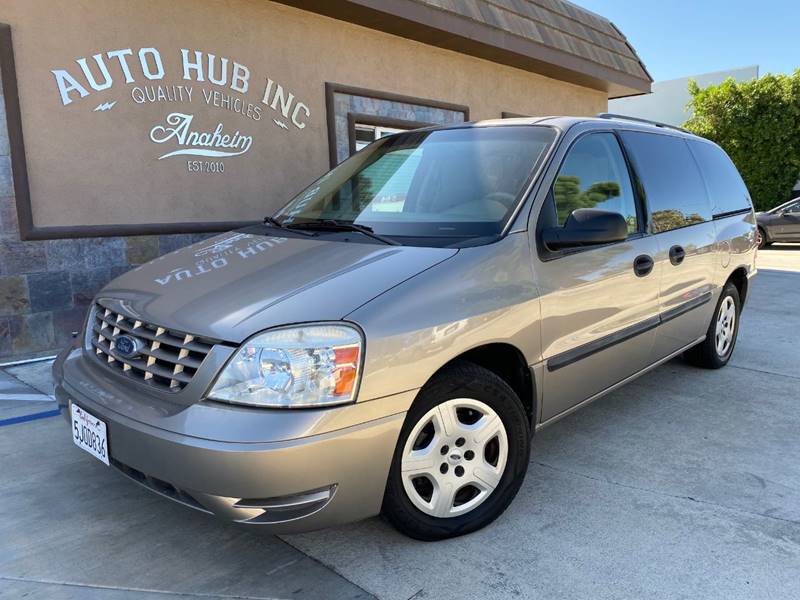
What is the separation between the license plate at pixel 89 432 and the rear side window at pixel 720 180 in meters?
4.18

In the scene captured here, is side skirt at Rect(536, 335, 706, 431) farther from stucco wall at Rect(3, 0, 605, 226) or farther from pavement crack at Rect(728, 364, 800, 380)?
stucco wall at Rect(3, 0, 605, 226)

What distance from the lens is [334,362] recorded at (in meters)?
2.12

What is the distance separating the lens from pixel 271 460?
200 centimetres

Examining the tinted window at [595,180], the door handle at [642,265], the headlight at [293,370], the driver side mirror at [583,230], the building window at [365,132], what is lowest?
the headlight at [293,370]

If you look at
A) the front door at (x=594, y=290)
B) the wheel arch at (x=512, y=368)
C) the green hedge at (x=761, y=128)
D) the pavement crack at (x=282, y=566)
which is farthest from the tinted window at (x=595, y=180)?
the green hedge at (x=761, y=128)

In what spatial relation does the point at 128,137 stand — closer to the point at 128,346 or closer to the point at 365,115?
the point at 365,115

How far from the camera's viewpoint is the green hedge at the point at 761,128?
19.0 m

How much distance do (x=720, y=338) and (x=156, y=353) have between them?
425 centimetres

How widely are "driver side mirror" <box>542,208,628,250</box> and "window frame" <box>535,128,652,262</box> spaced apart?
1.4 inches

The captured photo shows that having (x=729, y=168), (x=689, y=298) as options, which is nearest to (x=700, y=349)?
(x=689, y=298)

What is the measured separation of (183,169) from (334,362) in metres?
4.87

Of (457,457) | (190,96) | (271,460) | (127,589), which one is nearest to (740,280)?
(457,457)

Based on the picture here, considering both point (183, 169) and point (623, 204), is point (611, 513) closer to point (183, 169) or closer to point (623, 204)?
point (623, 204)

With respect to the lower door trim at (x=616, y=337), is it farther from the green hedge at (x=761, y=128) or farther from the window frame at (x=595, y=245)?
the green hedge at (x=761, y=128)
